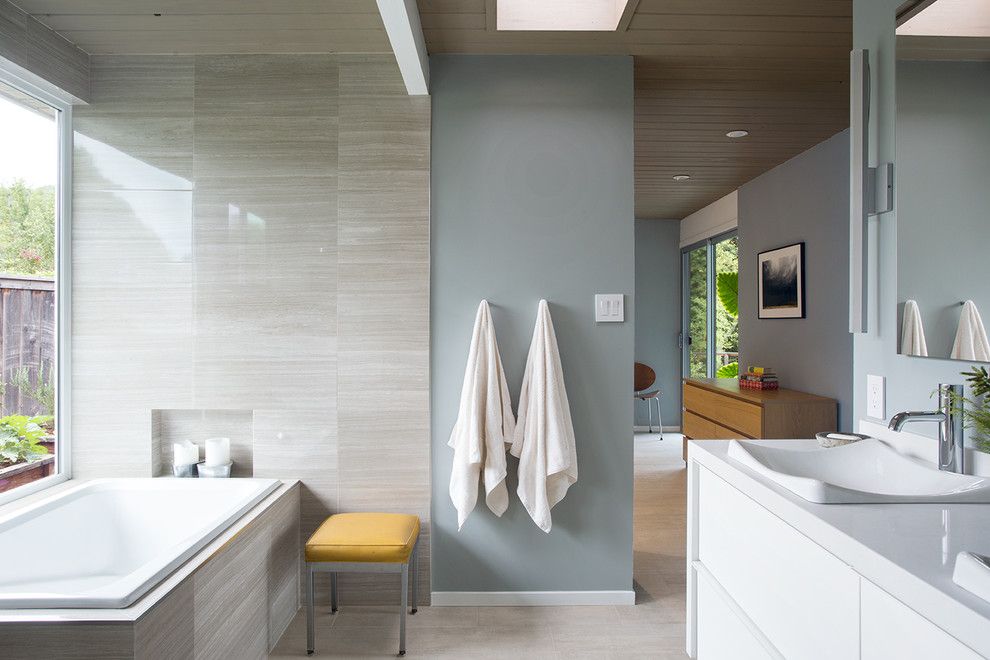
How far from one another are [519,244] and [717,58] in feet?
3.65

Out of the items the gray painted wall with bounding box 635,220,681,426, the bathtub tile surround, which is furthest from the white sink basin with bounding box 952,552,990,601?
the gray painted wall with bounding box 635,220,681,426

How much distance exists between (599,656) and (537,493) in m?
0.61

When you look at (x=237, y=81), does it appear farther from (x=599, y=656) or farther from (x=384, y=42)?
(x=599, y=656)

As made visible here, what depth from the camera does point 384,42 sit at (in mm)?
2475

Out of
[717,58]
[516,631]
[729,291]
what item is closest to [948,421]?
[516,631]

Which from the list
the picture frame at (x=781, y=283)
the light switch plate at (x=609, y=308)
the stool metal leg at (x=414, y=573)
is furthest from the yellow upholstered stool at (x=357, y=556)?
the picture frame at (x=781, y=283)

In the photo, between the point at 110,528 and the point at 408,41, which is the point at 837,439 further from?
the point at 110,528

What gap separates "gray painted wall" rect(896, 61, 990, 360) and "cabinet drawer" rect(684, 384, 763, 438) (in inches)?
90.7

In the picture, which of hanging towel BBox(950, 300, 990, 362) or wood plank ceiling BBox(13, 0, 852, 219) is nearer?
hanging towel BBox(950, 300, 990, 362)

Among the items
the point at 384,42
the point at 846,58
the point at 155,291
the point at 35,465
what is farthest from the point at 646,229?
the point at 35,465

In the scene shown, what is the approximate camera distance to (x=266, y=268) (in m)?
2.58

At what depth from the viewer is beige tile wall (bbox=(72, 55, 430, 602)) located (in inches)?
101

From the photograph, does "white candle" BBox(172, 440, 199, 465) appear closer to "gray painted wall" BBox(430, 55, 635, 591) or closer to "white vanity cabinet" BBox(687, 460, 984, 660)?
"gray painted wall" BBox(430, 55, 635, 591)

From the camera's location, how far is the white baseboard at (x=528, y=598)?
257cm
